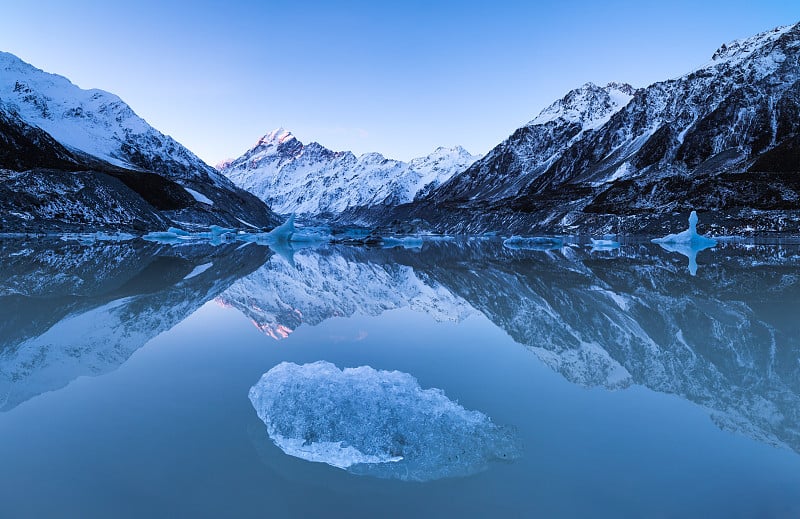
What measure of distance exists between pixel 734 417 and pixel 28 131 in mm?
150171

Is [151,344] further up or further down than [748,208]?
further down

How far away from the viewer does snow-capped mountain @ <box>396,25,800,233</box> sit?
311 feet

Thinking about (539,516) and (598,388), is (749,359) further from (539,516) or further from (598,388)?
(539,516)

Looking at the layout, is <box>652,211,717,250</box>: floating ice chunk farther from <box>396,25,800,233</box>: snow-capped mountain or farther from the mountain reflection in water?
the mountain reflection in water

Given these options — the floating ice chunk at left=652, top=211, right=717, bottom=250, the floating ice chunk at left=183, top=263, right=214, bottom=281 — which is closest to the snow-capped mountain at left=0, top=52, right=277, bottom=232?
the floating ice chunk at left=183, top=263, right=214, bottom=281

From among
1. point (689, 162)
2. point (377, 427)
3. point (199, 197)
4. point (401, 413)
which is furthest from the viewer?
point (199, 197)

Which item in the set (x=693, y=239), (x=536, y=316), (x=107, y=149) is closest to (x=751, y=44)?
(x=693, y=239)

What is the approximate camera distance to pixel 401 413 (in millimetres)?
5879

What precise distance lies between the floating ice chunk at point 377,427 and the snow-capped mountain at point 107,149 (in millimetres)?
121816

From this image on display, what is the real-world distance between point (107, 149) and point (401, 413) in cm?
19751

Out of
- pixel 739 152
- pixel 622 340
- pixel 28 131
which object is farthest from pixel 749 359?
pixel 739 152

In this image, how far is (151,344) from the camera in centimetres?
1003

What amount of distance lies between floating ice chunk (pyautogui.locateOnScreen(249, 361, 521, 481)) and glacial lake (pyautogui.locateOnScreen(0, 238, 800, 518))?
28 millimetres

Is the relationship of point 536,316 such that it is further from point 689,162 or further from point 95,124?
point 95,124
